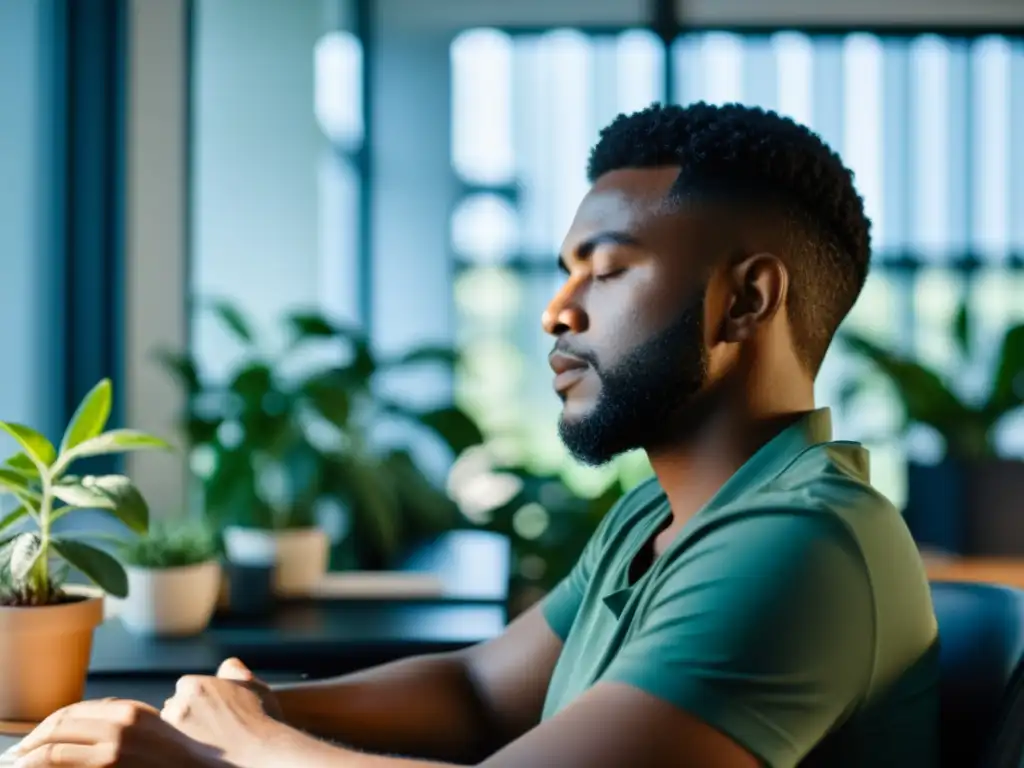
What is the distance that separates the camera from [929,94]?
4.48 m

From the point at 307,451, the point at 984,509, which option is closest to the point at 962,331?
the point at 984,509

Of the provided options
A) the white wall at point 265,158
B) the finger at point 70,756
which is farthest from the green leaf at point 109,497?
the white wall at point 265,158

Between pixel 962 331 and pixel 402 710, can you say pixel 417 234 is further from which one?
pixel 402 710

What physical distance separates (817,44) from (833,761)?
416 centimetres

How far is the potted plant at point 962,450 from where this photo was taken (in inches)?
122

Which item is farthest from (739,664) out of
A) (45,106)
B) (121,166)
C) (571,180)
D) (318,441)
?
(571,180)

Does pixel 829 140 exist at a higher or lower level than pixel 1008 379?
higher

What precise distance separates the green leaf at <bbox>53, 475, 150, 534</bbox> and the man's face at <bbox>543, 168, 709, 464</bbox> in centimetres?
44

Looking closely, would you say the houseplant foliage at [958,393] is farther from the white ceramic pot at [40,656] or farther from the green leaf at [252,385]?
the white ceramic pot at [40,656]

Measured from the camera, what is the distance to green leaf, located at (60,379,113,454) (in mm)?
1149

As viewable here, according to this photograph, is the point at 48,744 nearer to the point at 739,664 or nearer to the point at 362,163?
the point at 739,664

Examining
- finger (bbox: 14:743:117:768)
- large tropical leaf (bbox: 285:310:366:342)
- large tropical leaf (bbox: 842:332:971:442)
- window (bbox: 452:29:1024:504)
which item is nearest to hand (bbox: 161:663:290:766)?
finger (bbox: 14:743:117:768)

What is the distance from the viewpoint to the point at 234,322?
2.16 meters

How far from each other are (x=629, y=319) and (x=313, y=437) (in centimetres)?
141
